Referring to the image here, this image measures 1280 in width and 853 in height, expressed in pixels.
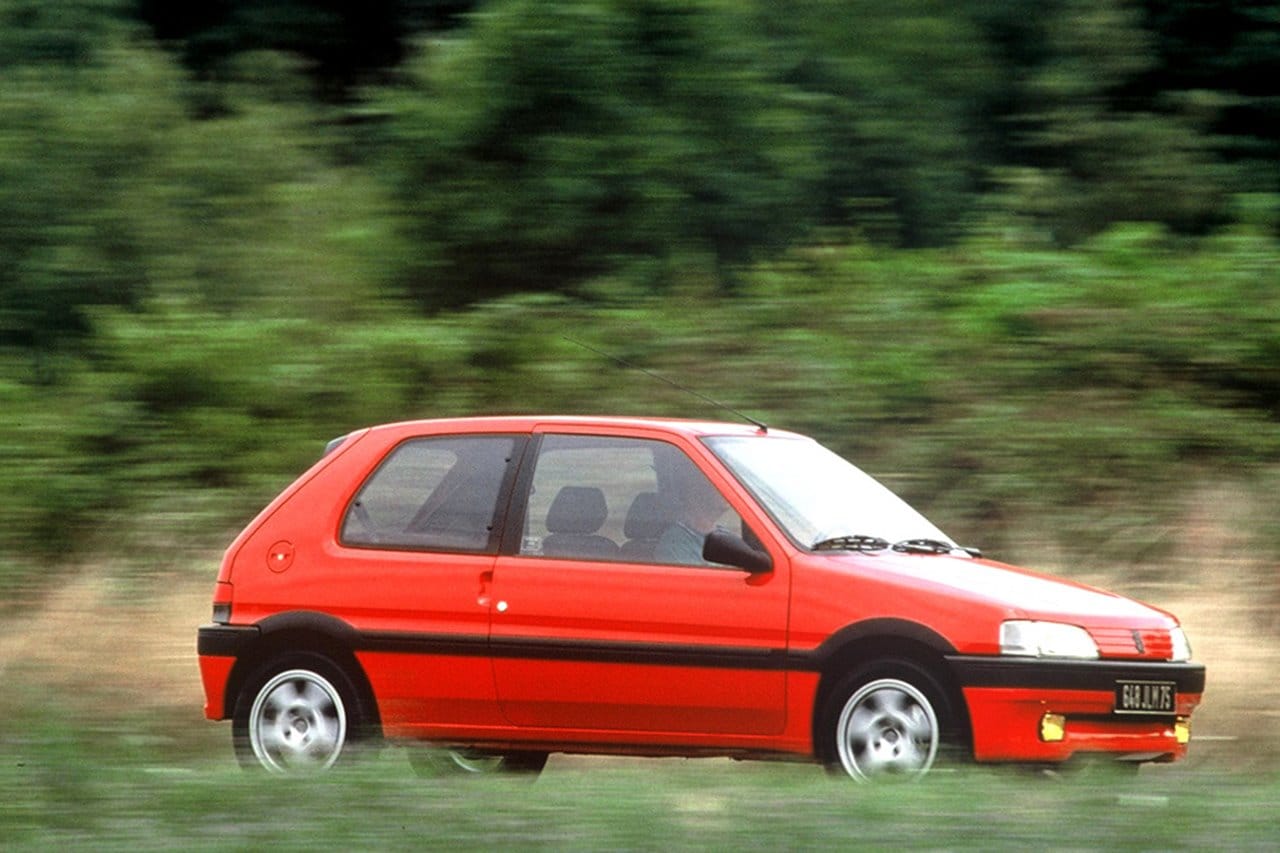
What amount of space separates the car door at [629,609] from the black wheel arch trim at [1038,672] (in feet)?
2.47

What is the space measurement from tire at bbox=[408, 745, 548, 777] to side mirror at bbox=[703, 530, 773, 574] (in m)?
1.57

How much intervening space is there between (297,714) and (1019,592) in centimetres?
314

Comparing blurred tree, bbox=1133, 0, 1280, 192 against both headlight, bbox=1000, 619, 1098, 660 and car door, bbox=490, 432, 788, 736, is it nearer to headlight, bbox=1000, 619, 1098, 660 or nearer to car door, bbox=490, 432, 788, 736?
car door, bbox=490, 432, 788, 736

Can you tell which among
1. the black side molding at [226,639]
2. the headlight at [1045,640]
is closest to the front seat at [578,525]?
the black side molding at [226,639]

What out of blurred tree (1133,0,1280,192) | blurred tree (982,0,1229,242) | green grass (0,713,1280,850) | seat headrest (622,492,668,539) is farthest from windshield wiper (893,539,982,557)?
blurred tree (1133,0,1280,192)

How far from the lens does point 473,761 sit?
365 inches

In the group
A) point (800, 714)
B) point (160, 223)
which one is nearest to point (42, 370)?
point (160, 223)

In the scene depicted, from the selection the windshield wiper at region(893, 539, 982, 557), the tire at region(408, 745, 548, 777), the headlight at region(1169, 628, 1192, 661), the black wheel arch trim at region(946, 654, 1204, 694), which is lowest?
the tire at region(408, 745, 548, 777)

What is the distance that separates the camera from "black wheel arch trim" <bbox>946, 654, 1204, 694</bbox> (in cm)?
753

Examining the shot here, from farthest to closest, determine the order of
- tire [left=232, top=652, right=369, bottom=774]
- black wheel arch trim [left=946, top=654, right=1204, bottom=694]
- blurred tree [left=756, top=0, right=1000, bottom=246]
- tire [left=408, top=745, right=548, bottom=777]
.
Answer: blurred tree [left=756, top=0, right=1000, bottom=246], tire [left=408, top=745, right=548, bottom=777], tire [left=232, top=652, right=369, bottom=774], black wheel arch trim [left=946, top=654, right=1204, bottom=694]

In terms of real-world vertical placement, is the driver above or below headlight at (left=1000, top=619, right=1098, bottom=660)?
above

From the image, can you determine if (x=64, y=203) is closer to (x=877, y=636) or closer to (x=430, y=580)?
(x=430, y=580)

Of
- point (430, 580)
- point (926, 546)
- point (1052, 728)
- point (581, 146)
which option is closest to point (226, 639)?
point (430, 580)

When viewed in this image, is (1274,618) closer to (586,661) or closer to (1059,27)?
(586,661)
